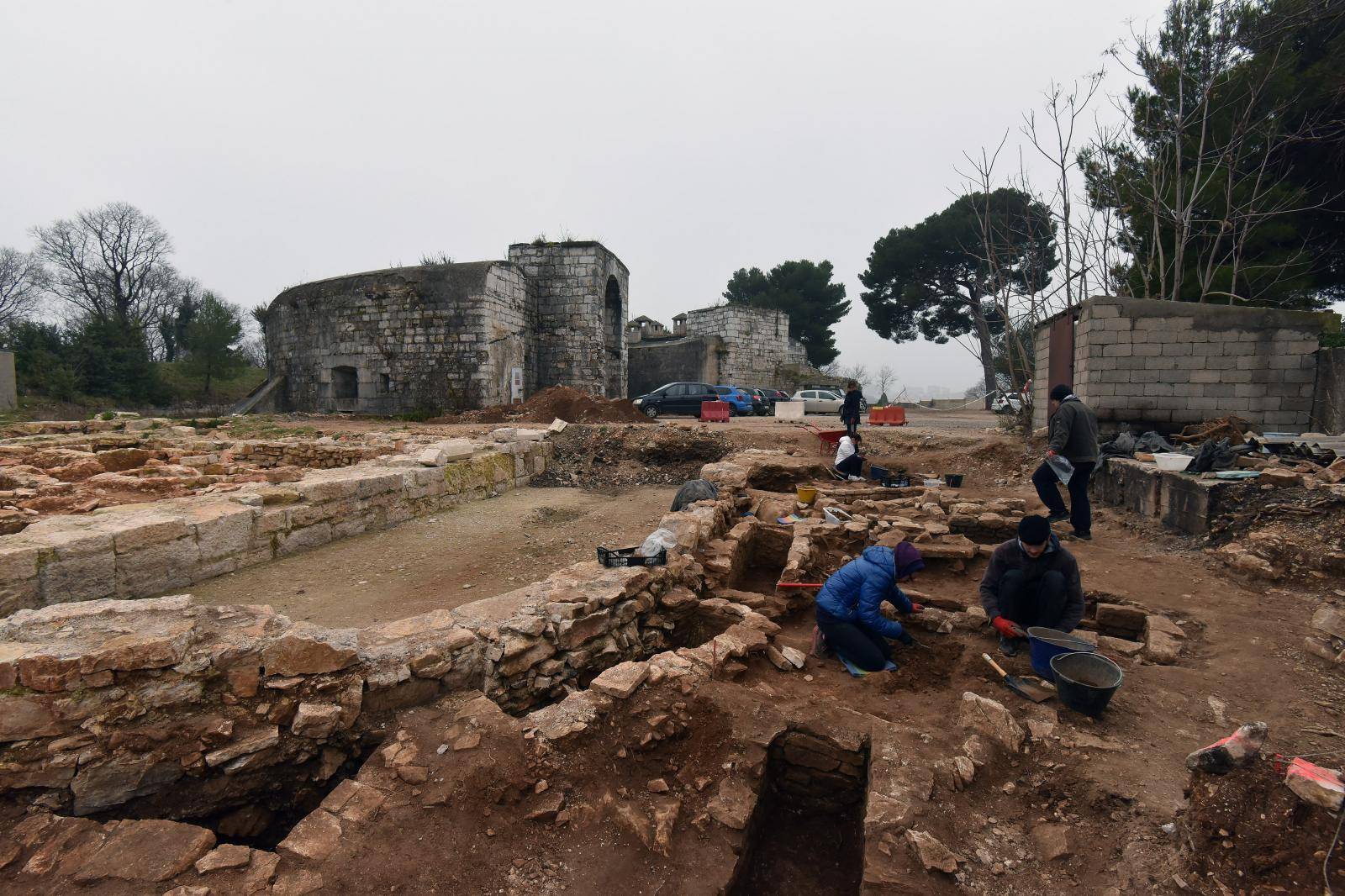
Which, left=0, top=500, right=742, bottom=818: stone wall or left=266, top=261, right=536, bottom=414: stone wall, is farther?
left=266, top=261, right=536, bottom=414: stone wall

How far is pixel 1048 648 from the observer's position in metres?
3.66

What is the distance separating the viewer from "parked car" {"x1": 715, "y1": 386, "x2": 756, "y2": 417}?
20.5 metres

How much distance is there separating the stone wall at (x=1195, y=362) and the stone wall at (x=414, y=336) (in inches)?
570

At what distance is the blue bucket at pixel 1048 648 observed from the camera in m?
3.62

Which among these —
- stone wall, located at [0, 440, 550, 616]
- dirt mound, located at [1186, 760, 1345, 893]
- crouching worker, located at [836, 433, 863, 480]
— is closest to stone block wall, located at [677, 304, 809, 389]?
crouching worker, located at [836, 433, 863, 480]

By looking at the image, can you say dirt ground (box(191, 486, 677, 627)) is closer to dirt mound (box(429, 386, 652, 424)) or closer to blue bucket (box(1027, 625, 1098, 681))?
Result: blue bucket (box(1027, 625, 1098, 681))

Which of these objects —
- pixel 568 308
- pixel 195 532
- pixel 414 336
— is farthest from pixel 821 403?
pixel 195 532

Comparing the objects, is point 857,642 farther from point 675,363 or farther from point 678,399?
point 675,363

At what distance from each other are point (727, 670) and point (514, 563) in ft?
9.86

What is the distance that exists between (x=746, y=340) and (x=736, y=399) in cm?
1044

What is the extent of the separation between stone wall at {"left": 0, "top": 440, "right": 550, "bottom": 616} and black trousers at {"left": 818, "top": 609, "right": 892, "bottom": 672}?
5.29 meters

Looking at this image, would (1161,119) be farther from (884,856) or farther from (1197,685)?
(884,856)

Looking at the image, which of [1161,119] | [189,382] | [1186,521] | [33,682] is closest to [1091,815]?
[33,682]

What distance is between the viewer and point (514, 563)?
19.9ft
